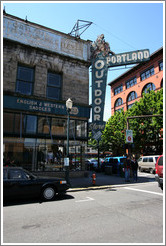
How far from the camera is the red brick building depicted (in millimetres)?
36188

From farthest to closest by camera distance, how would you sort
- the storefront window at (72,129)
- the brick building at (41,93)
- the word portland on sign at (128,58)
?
the word portland on sign at (128,58)
the storefront window at (72,129)
the brick building at (41,93)

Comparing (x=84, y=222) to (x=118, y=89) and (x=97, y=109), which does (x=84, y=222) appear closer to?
(x=97, y=109)

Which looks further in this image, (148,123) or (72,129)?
(148,123)

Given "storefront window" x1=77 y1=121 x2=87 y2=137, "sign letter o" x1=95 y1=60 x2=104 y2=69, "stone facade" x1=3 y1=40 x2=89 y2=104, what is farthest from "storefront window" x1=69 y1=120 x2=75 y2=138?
"sign letter o" x1=95 y1=60 x2=104 y2=69

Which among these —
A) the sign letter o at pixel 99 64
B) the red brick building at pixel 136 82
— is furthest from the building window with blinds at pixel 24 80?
the red brick building at pixel 136 82

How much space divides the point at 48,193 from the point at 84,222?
3275 mm

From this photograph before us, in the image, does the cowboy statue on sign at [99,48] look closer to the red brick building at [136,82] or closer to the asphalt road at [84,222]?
the asphalt road at [84,222]

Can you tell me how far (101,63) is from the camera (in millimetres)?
16953

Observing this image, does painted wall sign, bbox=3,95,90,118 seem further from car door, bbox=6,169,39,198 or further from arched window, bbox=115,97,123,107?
arched window, bbox=115,97,123,107

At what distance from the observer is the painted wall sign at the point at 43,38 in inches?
563

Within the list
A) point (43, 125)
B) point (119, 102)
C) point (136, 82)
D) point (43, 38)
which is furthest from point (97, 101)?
point (119, 102)

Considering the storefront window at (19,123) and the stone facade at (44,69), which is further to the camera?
the stone facade at (44,69)

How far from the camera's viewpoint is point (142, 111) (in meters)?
27.7

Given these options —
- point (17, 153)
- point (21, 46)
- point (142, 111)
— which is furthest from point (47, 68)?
point (142, 111)
